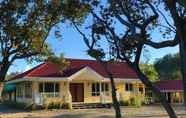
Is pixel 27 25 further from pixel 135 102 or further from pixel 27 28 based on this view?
pixel 135 102

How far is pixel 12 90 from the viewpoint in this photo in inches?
2295

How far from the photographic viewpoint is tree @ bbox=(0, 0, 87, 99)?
2912 cm

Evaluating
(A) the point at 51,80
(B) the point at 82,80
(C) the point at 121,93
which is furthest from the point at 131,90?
(A) the point at 51,80

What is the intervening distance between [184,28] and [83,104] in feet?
119

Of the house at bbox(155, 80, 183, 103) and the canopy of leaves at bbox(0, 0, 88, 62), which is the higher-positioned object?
the canopy of leaves at bbox(0, 0, 88, 62)

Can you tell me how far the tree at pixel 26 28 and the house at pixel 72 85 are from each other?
15.3 m

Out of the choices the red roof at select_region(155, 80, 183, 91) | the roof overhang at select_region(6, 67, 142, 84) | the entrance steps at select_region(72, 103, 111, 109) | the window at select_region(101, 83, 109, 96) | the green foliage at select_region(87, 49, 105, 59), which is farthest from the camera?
the red roof at select_region(155, 80, 183, 91)

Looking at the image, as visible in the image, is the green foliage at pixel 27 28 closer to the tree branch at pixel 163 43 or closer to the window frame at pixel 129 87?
the tree branch at pixel 163 43

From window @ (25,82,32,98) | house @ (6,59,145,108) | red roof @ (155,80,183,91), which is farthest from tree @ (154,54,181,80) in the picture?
window @ (25,82,32,98)

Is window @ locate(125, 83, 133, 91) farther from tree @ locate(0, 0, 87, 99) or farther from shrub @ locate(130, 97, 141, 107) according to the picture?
tree @ locate(0, 0, 87, 99)

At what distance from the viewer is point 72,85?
51.9 meters

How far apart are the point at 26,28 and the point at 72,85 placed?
2187cm

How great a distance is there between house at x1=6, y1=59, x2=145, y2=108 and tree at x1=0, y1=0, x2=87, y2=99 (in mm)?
15278

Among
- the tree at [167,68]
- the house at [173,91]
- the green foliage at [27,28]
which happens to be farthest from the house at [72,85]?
the tree at [167,68]
